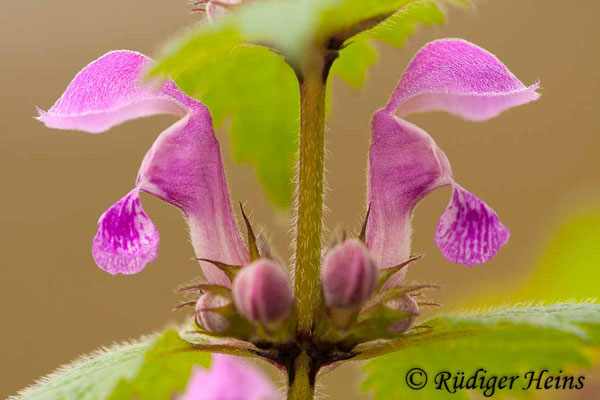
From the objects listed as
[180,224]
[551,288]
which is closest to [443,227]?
[551,288]

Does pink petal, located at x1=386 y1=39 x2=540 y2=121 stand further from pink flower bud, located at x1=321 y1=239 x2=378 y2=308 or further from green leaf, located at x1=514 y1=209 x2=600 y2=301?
green leaf, located at x1=514 y1=209 x2=600 y2=301

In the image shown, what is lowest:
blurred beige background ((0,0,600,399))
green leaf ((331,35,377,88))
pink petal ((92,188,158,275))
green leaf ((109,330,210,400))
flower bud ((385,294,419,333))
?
blurred beige background ((0,0,600,399))

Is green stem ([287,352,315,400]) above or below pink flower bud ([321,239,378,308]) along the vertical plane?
below

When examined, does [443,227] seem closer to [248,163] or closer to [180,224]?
[248,163]

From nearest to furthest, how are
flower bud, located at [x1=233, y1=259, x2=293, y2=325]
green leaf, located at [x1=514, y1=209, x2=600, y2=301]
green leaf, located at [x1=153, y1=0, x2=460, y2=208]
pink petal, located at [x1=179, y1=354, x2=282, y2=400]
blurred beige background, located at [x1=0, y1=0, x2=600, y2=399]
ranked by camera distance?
1. flower bud, located at [x1=233, y1=259, x2=293, y2=325]
2. green leaf, located at [x1=153, y1=0, x2=460, y2=208]
3. pink petal, located at [x1=179, y1=354, x2=282, y2=400]
4. green leaf, located at [x1=514, y1=209, x2=600, y2=301]
5. blurred beige background, located at [x1=0, y1=0, x2=600, y2=399]

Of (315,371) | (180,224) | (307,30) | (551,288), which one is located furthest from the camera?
(180,224)

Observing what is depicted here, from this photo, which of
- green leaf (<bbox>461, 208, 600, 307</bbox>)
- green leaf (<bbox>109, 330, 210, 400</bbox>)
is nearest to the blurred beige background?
green leaf (<bbox>461, 208, 600, 307</bbox>)
